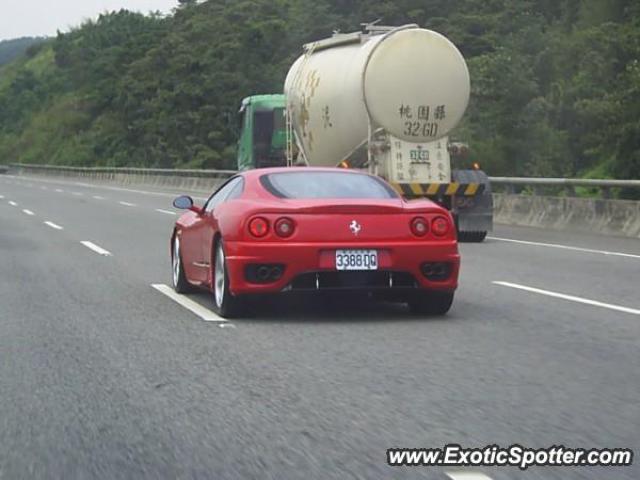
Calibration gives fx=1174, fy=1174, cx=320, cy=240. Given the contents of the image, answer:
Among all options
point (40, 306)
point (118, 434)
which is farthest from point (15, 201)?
point (118, 434)

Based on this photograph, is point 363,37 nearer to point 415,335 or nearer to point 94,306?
point 94,306

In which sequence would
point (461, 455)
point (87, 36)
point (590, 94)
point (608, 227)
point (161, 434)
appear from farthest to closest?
point (87, 36) → point (590, 94) → point (608, 227) → point (161, 434) → point (461, 455)

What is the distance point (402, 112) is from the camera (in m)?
18.3

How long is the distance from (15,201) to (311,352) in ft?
97.8

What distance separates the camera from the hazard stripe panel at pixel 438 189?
18.6 metres

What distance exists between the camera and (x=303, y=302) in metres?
10.4

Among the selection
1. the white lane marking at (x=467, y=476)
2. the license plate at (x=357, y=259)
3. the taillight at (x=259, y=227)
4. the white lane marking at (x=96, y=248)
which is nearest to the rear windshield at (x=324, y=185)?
the taillight at (x=259, y=227)

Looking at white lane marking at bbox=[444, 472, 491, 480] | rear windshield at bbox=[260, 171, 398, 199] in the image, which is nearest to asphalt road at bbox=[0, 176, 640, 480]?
white lane marking at bbox=[444, 472, 491, 480]

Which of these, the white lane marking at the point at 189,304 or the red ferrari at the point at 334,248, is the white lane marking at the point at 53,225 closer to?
the white lane marking at the point at 189,304

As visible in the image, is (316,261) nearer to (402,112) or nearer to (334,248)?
(334,248)

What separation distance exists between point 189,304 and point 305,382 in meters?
4.00

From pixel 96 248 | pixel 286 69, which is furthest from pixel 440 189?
pixel 286 69

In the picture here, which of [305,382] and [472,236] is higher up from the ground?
[305,382]

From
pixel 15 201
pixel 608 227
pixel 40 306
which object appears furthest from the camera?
pixel 15 201
